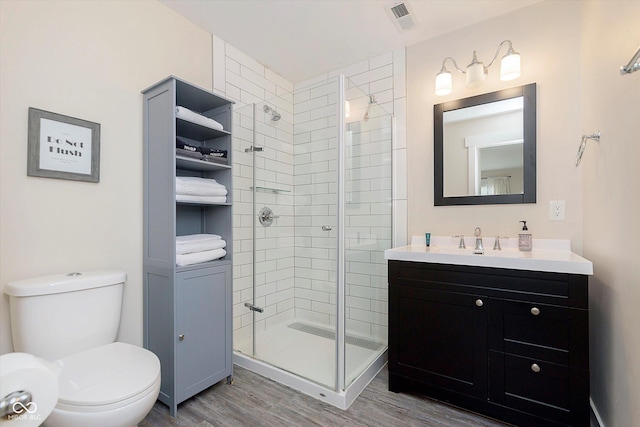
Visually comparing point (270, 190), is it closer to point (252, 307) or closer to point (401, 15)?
point (252, 307)

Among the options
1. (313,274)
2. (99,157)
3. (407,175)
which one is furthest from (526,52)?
(99,157)

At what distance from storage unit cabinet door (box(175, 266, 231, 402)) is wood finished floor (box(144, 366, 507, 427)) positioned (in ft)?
0.37

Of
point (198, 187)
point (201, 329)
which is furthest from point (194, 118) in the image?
point (201, 329)

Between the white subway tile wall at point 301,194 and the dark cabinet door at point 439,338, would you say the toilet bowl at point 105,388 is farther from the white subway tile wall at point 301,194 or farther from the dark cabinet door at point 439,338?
the dark cabinet door at point 439,338

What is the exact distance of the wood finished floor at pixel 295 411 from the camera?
5.30 feet

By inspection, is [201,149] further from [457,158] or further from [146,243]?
[457,158]

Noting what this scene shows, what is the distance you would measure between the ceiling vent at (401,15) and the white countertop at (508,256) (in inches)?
62.3

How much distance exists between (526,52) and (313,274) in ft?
7.02

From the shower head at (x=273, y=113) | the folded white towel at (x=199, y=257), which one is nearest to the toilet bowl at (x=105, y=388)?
the folded white towel at (x=199, y=257)

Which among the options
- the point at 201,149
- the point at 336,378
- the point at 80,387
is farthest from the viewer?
the point at 201,149

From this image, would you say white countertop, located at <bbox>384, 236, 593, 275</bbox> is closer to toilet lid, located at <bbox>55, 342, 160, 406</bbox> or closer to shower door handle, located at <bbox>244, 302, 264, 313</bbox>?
shower door handle, located at <bbox>244, 302, 264, 313</bbox>

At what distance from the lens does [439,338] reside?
175cm

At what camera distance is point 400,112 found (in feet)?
8.05

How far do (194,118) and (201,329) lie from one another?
1293 millimetres
